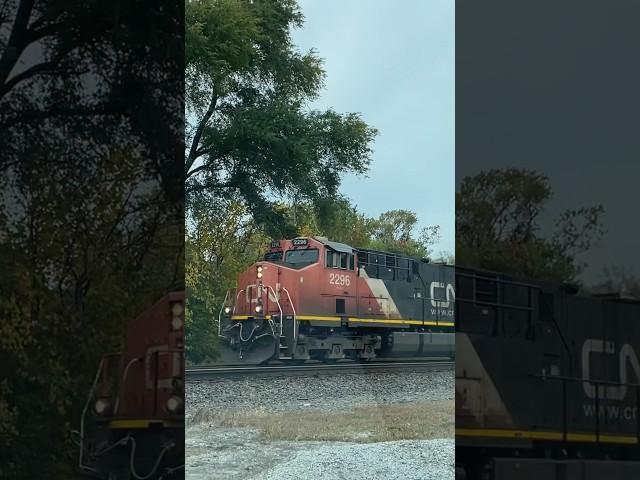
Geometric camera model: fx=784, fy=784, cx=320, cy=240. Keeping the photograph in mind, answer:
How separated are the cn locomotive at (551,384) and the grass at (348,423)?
1309 cm

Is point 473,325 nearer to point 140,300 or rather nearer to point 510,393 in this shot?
point 510,393

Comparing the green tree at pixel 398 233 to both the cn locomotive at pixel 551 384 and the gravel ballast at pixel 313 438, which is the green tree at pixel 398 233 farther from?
the cn locomotive at pixel 551 384

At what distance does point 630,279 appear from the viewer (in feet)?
10.8

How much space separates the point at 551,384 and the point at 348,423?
48.1 feet

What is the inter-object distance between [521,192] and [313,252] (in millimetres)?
14894

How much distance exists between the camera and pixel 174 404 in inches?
159

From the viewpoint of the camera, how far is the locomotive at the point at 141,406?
3.86 m

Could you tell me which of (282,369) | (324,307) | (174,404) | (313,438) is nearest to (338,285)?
(324,307)

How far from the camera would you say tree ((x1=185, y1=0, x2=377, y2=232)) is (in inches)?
750

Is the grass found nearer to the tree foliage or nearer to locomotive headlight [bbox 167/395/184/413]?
locomotive headlight [bbox 167/395/184/413]

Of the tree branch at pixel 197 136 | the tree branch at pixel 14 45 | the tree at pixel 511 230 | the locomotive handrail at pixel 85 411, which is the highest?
the tree branch at pixel 197 136

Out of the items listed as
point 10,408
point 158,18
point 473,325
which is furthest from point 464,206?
point 10,408

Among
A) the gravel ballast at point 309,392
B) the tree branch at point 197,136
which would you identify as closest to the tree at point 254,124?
the tree branch at point 197,136

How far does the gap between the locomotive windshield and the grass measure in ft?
11.2
